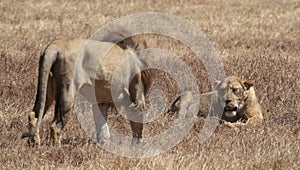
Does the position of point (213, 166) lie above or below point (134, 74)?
below

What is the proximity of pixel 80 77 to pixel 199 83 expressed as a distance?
11.9 feet

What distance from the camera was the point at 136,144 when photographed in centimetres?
705

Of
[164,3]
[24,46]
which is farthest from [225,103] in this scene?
[164,3]

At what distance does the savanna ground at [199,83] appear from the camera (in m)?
6.25

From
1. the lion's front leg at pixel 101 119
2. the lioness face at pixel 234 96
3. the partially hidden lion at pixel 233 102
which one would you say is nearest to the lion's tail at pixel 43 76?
the lion's front leg at pixel 101 119

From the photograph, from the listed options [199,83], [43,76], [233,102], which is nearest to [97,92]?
[43,76]

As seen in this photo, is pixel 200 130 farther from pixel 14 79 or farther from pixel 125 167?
pixel 14 79

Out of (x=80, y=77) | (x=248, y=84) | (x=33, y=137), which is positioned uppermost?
(x=80, y=77)

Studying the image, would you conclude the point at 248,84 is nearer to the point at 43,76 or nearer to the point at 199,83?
the point at 199,83

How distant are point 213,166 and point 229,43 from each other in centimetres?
978

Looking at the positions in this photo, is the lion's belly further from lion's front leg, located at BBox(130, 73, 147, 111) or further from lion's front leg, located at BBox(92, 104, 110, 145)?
lion's front leg, located at BBox(92, 104, 110, 145)

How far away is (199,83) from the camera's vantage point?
10312 millimetres

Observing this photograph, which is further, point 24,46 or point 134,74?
point 24,46

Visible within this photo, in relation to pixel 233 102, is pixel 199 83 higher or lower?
higher
